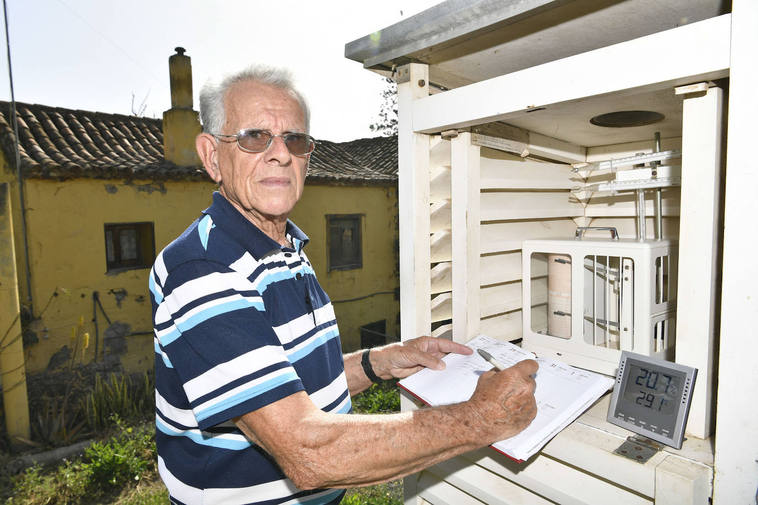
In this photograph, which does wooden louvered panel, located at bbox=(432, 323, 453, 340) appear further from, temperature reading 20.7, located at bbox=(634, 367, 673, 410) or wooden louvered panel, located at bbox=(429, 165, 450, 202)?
temperature reading 20.7, located at bbox=(634, 367, 673, 410)

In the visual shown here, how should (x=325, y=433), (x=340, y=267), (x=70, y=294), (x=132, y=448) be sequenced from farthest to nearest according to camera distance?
(x=340, y=267) → (x=70, y=294) → (x=132, y=448) → (x=325, y=433)

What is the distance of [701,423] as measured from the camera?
1407mm

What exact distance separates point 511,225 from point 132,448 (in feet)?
15.5

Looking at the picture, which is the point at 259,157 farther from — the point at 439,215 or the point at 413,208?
the point at 439,215

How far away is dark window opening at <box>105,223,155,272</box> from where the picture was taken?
7.09m

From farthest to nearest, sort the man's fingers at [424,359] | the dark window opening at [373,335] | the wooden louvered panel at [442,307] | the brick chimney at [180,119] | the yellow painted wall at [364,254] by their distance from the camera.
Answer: the dark window opening at [373,335] → the yellow painted wall at [364,254] → the brick chimney at [180,119] → the wooden louvered panel at [442,307] → the man's fingers at [424,359]

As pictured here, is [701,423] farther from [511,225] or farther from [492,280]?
[511,225]

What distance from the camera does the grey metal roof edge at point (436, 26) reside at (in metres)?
1.50

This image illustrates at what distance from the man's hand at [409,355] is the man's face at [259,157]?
78cm

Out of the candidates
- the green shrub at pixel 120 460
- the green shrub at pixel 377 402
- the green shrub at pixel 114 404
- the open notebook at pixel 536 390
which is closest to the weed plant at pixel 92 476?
the green shrub at pixel 120 460

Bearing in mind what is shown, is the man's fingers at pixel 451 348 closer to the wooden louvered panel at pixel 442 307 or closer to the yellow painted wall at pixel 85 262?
the wooden louvered panel at pixel 442 307

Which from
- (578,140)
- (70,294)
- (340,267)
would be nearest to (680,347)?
(578,140)

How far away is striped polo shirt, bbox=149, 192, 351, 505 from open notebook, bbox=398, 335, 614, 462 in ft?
1.13

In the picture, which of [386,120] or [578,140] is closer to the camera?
[578,140]
